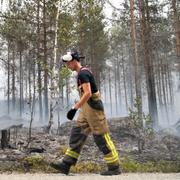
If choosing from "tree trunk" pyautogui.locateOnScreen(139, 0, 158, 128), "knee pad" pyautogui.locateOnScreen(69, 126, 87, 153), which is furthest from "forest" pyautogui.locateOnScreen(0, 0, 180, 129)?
"knee pad" pyautogui.locateOnScreen(69, 126, 87, 153)

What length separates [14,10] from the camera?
69.9 feet

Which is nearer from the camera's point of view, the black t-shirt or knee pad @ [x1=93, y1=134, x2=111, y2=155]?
the black t-shirt

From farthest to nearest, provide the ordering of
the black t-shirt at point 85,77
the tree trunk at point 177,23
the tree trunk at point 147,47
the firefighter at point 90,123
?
the tree trunk at point 147,47 → the tree trunk at point 177,23 → the firefighter at point 90,123 → the black t-shirt at point 85,77

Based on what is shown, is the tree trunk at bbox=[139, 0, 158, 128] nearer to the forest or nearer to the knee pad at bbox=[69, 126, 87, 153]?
the forest

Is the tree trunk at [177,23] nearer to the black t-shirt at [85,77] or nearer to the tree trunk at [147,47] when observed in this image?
the tree trunk at [147,47]

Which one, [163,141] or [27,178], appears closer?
[27,178]

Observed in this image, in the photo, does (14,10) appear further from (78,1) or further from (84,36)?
(84,36)

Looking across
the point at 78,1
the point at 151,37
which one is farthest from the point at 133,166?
the point at 151,37

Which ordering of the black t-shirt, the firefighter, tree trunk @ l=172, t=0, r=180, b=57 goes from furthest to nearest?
tree trunk @ l=172, t=0, r=180, b=57
the firefighter
the black t-shirt

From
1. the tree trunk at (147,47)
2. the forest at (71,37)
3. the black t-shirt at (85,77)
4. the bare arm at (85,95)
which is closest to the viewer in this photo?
the bare arm at (85,95)

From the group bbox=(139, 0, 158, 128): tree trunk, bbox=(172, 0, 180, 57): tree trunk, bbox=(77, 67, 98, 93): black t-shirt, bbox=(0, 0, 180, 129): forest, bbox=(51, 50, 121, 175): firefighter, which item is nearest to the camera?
bbox=(77, 67, 98, 93): black t-shirt

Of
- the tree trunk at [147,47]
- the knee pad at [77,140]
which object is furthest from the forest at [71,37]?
the knee pad at [77,140]

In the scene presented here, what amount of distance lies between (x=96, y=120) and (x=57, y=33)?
12.9 meters

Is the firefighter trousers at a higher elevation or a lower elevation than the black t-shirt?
lower
